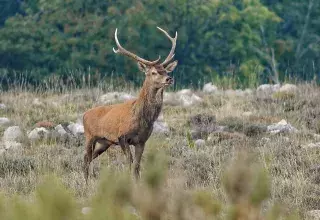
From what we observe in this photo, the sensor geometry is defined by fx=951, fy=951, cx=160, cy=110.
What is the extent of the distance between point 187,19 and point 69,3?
5.26 meters

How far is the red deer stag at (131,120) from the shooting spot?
35.2ft

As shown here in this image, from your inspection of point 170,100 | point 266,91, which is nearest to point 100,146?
point 170,100

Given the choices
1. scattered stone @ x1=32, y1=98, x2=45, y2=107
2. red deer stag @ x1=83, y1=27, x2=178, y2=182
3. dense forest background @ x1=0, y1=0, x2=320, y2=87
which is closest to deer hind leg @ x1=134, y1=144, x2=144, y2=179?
red deer stag @ x1=83, y1=27, x2=178, y2=182

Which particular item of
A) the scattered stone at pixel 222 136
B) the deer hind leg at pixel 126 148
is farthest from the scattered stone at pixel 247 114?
the deer hind leg at pixel 126 148

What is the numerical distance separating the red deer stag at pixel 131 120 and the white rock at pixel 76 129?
337 centimetres

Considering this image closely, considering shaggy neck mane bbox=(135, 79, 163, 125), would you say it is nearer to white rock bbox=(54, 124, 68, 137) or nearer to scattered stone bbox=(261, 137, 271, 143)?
scattered stone bbox=(261, 137, 271, 143)

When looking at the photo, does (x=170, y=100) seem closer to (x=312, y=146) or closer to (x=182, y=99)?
(x=182, y=99)

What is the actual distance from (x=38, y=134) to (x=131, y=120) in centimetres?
433

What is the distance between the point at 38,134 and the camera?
14.9 meters

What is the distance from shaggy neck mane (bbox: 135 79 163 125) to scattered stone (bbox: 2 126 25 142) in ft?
12.8

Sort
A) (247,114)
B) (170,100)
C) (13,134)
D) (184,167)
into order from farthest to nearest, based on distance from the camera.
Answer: (170,100)
(247,114)
(13,134)
(184,167)

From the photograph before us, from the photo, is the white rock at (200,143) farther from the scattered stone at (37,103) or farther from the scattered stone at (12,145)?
the scattered stone at (37,103)

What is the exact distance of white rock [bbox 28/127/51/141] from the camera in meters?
14.7

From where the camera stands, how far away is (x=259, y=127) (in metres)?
15.2
